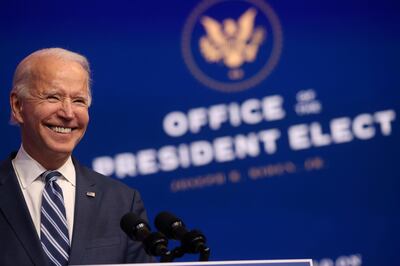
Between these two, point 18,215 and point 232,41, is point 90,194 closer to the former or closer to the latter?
point 18,215

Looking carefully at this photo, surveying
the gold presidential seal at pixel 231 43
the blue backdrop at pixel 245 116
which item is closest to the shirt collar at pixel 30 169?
the blue backdrop at pixel 245 116

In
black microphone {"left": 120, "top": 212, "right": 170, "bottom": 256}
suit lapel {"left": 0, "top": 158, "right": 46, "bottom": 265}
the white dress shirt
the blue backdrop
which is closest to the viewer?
black microphone {"left": 120, "top": 212, "right": 170, "bottom": 256}

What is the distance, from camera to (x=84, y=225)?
79.7 inches

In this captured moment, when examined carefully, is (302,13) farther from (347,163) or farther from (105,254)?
(105,254)

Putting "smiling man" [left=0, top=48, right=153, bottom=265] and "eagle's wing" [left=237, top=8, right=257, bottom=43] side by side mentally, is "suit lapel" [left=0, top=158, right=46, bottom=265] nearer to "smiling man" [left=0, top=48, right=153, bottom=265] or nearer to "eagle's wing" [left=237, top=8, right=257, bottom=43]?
"smiling man" [left=0, top=48, right=153, bottom=265]

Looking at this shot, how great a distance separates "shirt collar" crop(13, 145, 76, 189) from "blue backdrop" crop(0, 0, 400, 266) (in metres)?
1.23

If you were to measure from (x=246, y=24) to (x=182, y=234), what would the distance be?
2.18 meters

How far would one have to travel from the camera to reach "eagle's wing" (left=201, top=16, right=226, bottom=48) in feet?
11.8

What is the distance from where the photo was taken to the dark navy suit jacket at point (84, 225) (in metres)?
1.92

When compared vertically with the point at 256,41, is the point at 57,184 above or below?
below

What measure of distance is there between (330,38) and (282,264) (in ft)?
7.96

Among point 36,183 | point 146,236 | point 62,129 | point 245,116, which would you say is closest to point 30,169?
point 36,183

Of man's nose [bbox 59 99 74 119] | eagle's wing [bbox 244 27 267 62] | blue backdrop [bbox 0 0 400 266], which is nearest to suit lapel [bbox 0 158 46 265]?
man's nose [bbox 59 99 74 119]

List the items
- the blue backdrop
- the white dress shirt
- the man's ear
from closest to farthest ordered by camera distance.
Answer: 1. the white dress shirt
2. the man's ear
3. the blue backdrop
